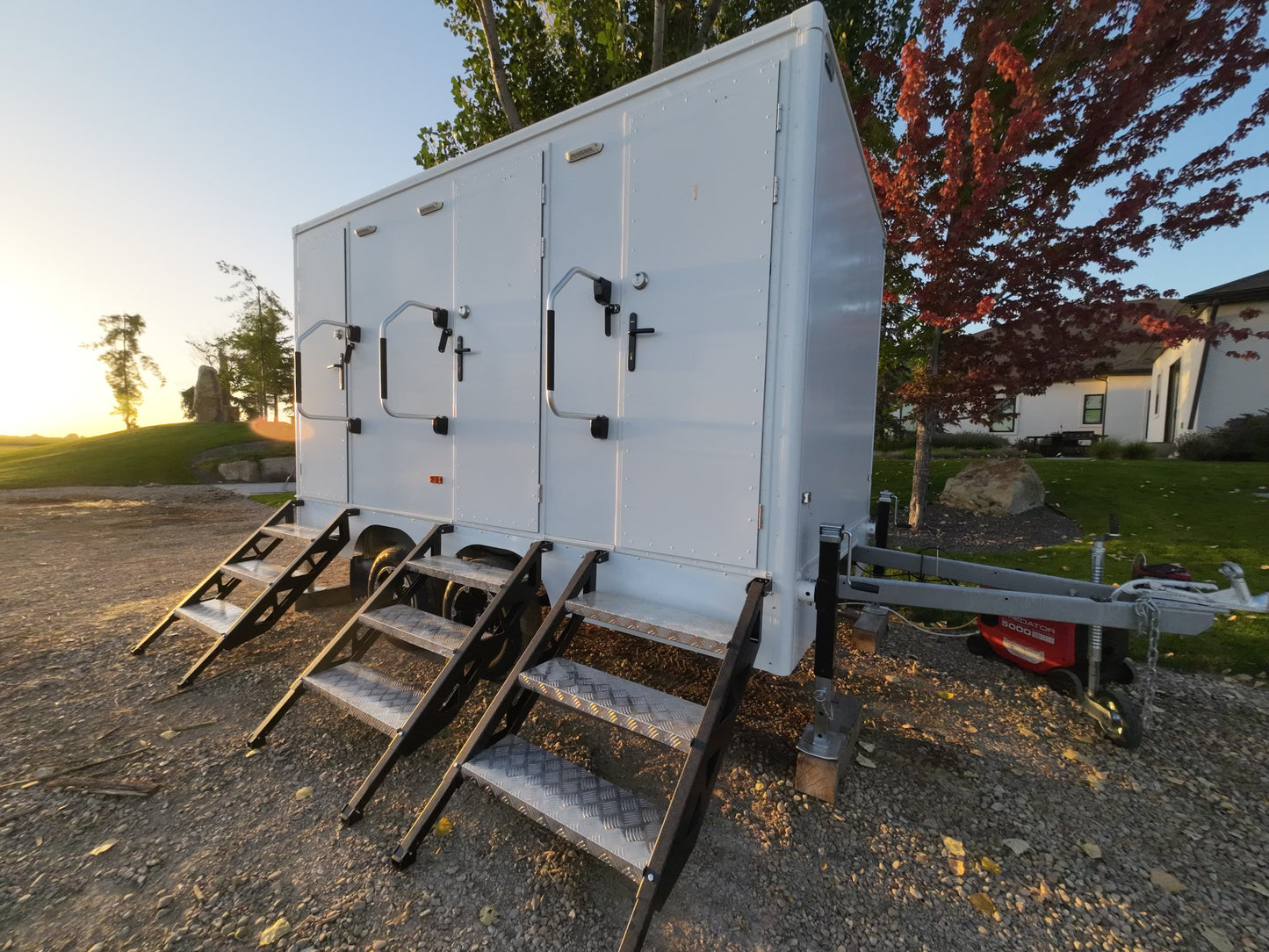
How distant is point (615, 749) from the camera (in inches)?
113

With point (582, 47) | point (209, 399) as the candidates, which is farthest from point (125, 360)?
point (582, 47)

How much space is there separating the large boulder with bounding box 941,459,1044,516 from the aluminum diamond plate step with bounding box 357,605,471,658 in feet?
27.5

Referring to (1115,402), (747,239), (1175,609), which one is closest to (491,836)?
(747,239)

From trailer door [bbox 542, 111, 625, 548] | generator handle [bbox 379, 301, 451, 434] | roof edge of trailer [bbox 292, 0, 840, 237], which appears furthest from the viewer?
generator handle [bbox 379, 301, 451, 434]

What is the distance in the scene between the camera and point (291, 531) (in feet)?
13.3

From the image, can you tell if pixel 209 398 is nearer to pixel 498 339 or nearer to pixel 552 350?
pixel 498 339

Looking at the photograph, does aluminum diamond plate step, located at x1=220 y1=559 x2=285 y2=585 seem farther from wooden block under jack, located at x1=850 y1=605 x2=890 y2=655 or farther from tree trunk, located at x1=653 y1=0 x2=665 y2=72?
tree trunk, located at x1=653 y1=0 x2=665 y2=72

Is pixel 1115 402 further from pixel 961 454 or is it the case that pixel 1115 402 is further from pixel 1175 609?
pixel 1175 609

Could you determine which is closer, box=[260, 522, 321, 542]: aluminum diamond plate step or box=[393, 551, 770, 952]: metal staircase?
box=[393, 551, 770, 952]: metal staircase

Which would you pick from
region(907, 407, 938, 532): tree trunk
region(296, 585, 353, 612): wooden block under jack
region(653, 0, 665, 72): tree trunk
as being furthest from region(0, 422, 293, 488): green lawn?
region(907, 407, 938, 532): tree trunk

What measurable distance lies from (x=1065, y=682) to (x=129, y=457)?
2716cm

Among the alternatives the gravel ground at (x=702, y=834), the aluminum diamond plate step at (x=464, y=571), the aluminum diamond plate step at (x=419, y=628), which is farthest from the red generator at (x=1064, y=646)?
the aluminum diamond plate step at (x=419, y=628)

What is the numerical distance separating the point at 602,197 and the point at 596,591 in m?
1.95

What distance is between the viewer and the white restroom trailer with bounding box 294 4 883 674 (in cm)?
217
